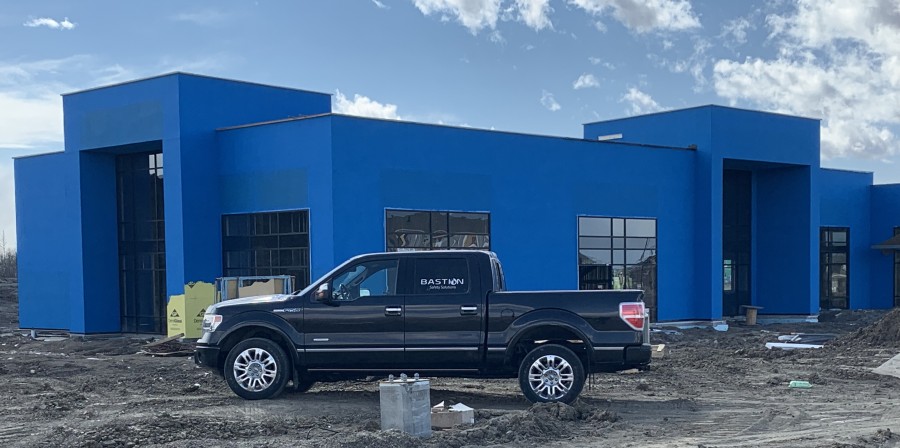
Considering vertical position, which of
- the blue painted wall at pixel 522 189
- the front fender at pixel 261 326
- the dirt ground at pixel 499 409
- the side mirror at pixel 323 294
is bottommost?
the dirt ground at pixel 499 409

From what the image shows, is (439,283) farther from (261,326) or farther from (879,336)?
(879,336)

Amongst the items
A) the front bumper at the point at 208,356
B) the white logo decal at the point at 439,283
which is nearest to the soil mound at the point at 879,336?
the white logo decal at the point at 439,283

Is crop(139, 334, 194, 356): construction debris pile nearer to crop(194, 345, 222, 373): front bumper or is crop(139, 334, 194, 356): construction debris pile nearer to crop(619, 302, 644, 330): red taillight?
crop(194, 345, 222, 373): front bumper

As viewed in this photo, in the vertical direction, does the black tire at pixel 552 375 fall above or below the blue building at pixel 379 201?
below

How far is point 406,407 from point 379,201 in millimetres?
14474

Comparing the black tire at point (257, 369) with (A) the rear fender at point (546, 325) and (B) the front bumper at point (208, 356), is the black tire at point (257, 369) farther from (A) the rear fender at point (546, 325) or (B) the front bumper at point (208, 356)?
(A) the rear fender at point (546, 325)

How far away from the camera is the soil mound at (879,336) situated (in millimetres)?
21422

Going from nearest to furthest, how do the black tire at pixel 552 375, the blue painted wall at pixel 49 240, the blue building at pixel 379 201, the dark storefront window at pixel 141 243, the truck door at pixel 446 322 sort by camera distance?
the black tire at pixel 552 375, the truck door at pixel 446 322, the blue building at pixel 379 201, the dark storefront window at pixel 141 243, the blue painted wall at pixel 49 240

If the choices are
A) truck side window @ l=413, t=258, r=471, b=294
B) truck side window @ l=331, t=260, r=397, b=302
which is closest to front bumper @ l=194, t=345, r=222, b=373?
truck side window @ l=331, t=260, r=397, b=302

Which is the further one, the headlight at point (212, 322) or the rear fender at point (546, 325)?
the headlight at point (212, 322)

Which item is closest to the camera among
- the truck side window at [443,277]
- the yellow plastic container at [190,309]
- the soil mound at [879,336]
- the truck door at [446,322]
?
the truck door at [446,322]

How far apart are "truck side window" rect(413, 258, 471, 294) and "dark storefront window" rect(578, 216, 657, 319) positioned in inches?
636

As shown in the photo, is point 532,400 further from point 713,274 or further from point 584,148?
point 713,274

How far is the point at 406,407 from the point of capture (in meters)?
9.85
